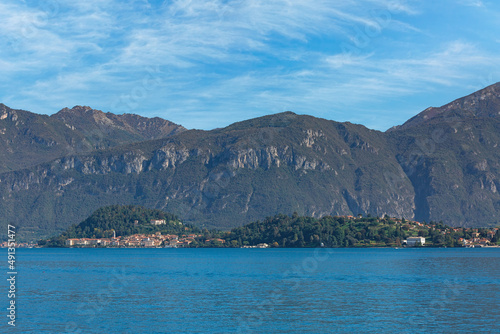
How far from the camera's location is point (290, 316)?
77.9 meters

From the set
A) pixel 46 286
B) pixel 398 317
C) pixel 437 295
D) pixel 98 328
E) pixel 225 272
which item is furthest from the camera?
pixel 225 272

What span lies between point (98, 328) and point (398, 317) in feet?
110

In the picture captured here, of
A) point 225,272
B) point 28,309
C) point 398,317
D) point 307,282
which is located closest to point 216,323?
point 398,317

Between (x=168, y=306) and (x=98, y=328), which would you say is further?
(x=168, y=306)

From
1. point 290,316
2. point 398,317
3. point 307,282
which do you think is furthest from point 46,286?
point 398,317

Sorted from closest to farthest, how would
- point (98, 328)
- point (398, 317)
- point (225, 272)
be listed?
1. point (98, 328)
2. point (398, 317)
3. point (225, 272)

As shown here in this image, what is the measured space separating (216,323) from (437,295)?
37737 mm

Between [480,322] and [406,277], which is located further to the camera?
[406,277]

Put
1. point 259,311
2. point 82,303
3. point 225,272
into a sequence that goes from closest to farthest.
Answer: point 259,311 → point 82,303 → point 225,272

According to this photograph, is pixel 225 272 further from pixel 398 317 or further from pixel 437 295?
pixel 398 317

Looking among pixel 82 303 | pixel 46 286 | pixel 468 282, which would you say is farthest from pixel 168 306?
pixel 468 282

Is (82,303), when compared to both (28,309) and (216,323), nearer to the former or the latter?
(28,309)

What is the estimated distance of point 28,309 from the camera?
273ft

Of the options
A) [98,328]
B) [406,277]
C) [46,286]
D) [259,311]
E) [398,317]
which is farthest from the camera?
[406,277]
